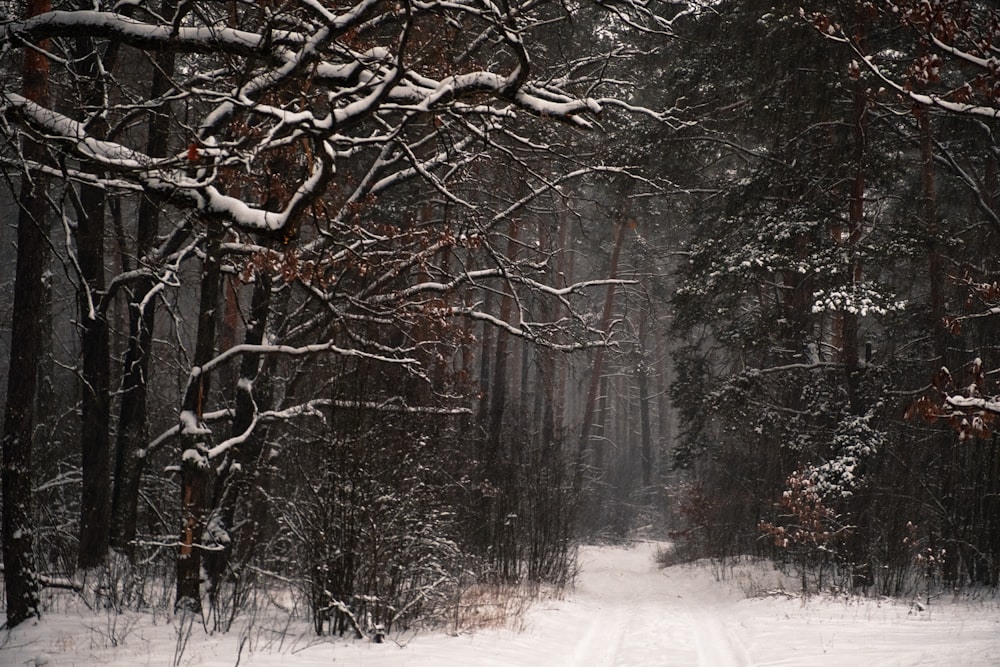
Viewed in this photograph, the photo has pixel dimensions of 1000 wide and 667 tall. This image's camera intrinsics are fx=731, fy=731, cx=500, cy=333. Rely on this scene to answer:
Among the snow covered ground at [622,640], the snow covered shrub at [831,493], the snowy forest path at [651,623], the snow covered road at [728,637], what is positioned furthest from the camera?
the snow covered shrub at [831,493]

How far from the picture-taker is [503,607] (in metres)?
9.41

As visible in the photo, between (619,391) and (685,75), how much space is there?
3405 centimetres

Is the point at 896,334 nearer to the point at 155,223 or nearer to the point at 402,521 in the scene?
the point at 402,521

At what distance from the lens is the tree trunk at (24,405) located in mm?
6969

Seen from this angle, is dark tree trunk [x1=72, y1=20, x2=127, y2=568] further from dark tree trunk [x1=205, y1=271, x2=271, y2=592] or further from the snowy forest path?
the snowy forest path

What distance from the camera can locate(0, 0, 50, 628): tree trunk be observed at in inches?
274

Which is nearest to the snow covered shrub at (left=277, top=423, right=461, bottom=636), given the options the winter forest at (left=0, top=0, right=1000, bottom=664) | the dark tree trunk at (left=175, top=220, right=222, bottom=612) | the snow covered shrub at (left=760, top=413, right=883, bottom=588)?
the winter forest at (left=0, top=0, right=1000, bottom=664)

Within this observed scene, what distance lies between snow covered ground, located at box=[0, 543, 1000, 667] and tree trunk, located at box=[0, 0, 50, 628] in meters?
0.43

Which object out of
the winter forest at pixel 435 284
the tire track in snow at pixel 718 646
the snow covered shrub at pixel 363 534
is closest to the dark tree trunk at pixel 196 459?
the winter forest at pixel 435 284

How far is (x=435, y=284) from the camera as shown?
9953 mm

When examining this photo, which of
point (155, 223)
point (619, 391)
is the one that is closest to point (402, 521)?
point (155, 223)

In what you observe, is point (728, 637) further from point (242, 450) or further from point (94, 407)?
point (94, 407)

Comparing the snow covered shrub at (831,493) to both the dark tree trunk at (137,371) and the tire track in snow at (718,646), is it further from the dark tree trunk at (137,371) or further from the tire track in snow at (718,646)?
the dark tree trunk at (137,371)

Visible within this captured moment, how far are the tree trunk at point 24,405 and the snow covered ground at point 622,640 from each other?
43 centimetres
